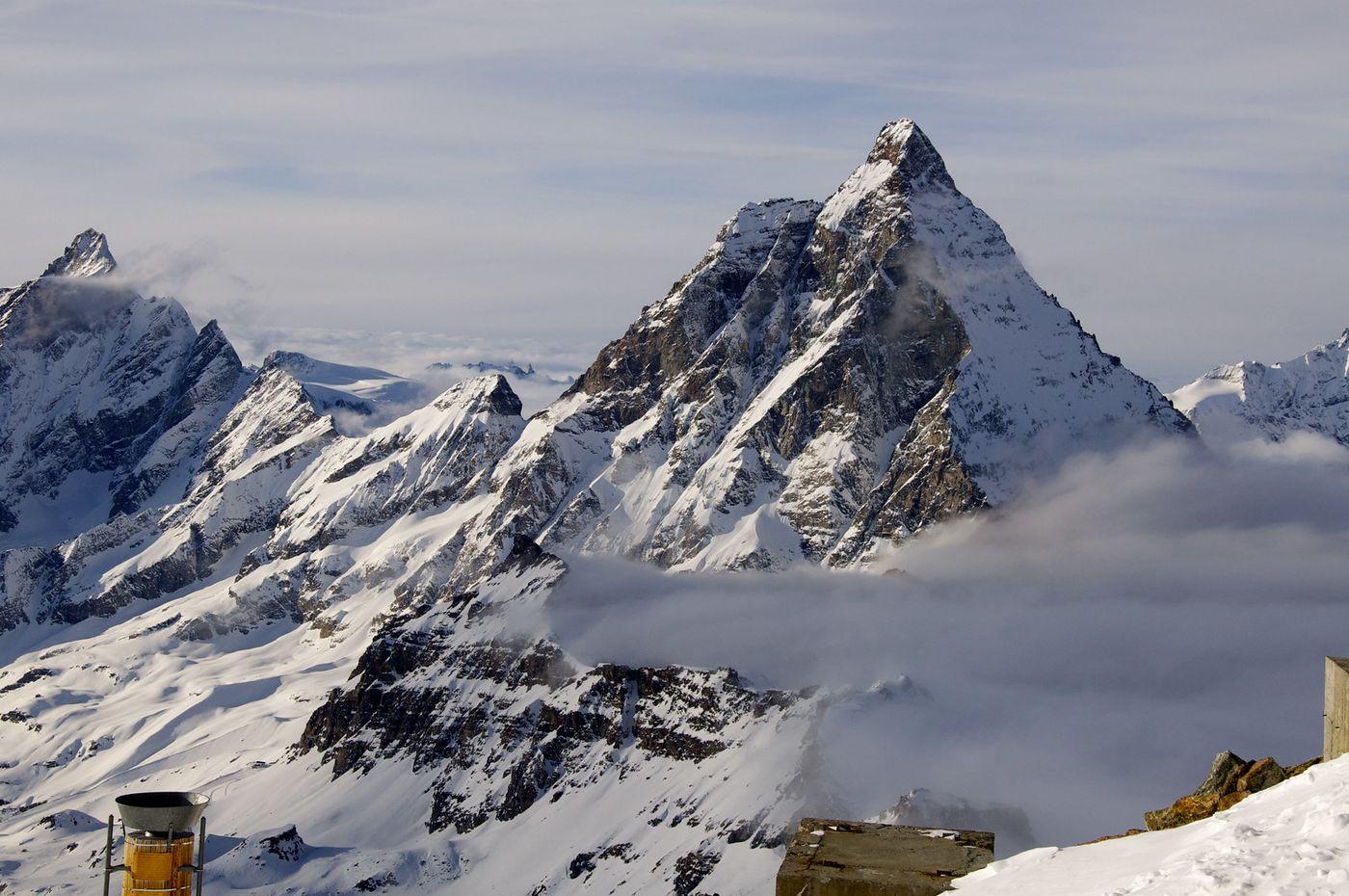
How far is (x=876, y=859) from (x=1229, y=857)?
65.4ft

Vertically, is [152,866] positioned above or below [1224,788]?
below

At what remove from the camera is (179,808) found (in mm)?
59125

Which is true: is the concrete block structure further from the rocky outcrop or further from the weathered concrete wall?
the weathered concrete wall

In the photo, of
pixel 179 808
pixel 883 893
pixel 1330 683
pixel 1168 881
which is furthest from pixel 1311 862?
pixel 179 808

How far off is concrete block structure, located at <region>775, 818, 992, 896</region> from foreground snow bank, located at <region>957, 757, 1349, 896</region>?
672 centimetres

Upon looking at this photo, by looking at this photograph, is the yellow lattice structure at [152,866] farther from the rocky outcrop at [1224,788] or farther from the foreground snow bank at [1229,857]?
the rocky outcrop at [1224,788]

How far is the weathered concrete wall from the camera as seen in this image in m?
59.2

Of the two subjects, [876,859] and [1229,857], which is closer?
[1229,857]

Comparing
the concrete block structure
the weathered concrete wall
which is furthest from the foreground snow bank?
the concrete block structure

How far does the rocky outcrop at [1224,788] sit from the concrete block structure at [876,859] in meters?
6.84

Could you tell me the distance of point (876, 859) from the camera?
66062mm

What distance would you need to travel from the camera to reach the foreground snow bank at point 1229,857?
4612 cm

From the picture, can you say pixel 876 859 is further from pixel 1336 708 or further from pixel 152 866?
pixel 152 866

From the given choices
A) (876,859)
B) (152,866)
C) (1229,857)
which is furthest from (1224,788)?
(152,866)
